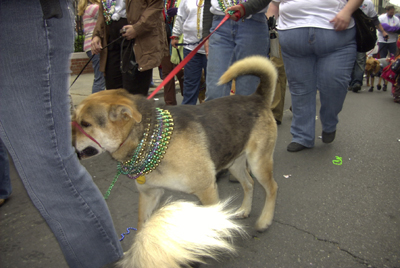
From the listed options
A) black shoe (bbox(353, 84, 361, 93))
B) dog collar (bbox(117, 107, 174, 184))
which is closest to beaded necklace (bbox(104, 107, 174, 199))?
dog collar (bbox(117, 107, 174, 184))

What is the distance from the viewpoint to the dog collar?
204 centimetres

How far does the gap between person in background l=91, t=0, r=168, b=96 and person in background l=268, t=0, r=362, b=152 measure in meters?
1.59

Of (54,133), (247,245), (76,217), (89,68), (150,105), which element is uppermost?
(54,133)

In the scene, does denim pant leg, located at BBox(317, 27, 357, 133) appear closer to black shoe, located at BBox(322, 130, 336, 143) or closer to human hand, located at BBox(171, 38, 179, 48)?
black shoe, located at BBox(322, 130, 336, 143)

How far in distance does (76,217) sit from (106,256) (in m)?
0.30

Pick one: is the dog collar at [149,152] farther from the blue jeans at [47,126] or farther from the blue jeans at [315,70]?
the blue jeans at [315,70]

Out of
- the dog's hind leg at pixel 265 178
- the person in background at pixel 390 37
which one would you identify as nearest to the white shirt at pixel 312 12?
the dog's hind leg at pixel 265 178

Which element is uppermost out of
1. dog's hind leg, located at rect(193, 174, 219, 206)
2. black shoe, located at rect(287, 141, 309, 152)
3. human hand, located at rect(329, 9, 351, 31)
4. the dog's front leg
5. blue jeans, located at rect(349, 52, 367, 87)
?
human hand, located at rect(329, 9, 351, 31)

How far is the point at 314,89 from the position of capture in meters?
4.08

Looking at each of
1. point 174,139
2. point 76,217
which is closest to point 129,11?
point 174,139

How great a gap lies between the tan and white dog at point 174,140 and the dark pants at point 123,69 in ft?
4.63

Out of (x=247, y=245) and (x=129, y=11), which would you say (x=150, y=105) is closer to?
(x=247, y=245)

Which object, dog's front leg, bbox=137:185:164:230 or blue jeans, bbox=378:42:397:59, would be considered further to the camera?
blue jeans, bbox=378:42:397:59

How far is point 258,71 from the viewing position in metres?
2.74
